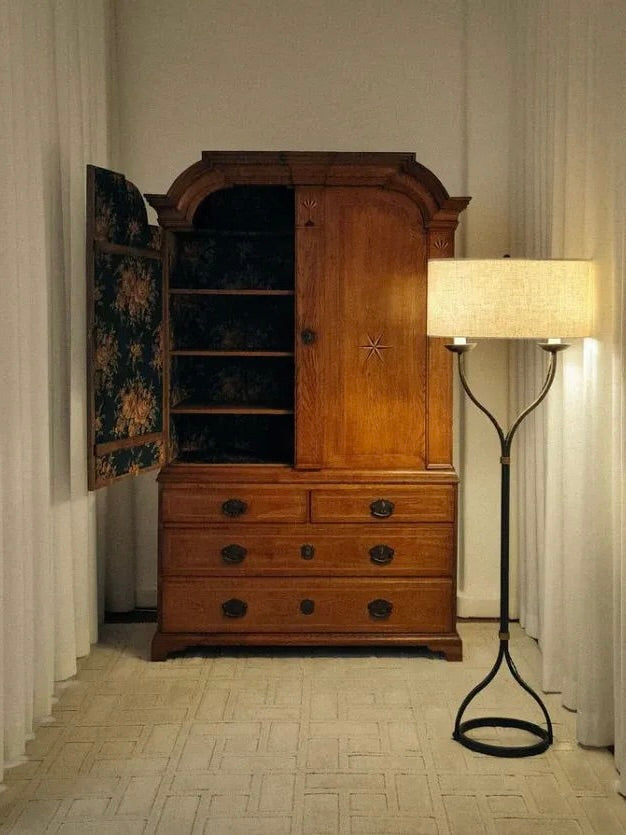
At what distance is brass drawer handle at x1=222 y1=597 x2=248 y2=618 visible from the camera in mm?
3963

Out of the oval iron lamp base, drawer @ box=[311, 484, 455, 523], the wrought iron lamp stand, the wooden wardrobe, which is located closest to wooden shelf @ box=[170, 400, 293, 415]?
the wooden wardrobe

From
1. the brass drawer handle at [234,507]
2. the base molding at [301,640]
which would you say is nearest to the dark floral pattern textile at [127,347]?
the brass drawer handle at [234,507]

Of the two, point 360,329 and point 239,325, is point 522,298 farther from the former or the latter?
point 239,325

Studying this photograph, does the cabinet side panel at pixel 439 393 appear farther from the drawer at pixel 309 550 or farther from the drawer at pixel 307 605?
A: the drawer at pixel 307 605

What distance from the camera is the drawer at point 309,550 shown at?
395 centimetres

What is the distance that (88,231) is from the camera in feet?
11.3

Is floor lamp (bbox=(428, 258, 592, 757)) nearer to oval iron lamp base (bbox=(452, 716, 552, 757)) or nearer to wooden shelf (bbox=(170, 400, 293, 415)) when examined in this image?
oval iron lamp base (bbox=(452, 716, 552, 757))

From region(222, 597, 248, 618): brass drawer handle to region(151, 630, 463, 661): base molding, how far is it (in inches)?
3.1

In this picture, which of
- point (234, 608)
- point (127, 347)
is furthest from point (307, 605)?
point (127, 347)

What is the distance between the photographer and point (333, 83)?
4.44 metres

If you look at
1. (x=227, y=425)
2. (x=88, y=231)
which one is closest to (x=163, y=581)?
(x=227, y=425)

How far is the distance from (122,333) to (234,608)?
115cm

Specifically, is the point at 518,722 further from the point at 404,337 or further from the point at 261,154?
the point at 261,154

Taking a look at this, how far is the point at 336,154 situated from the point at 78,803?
238 cm
